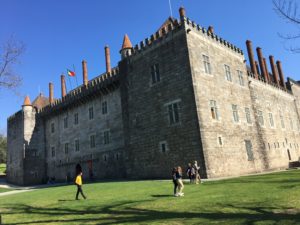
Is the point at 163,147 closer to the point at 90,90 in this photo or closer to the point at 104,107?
the point at 104,107

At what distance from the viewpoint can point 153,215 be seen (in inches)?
345

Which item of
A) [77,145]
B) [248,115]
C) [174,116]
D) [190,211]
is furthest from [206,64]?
[77,145]


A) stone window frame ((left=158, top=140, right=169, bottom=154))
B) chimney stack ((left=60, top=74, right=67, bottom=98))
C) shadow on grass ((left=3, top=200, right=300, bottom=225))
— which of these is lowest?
shadow on grass ((left=3, top=200, right=300, bottom=225))

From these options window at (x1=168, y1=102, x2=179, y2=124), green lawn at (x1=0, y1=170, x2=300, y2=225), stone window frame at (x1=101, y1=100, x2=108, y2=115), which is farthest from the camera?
stone window frame at (x1=101, y1=100, x2=108, y2=115)

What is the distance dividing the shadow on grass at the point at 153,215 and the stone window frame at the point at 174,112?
11.9m

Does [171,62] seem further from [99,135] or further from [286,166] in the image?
[286,166]

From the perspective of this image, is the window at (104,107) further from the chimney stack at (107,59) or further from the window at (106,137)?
the chimney stack at (107,59)

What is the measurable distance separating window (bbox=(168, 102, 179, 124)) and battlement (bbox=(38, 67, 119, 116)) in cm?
920

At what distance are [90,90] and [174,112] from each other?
14.5 m

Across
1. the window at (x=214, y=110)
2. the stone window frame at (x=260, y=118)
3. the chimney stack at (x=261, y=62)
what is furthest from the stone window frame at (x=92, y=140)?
the chimney stack at (x=261, y=62)

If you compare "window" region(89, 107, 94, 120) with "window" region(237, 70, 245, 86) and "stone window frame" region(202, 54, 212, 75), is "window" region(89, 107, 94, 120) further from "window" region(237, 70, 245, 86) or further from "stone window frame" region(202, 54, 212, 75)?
"window" region(237, 70, 245, 86)

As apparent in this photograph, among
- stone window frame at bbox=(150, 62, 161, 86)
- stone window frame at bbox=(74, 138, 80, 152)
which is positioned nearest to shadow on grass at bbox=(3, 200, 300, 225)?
stone window frame at bbox=(150, 62, 161, 86)

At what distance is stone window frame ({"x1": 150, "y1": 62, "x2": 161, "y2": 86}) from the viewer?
79.1ft

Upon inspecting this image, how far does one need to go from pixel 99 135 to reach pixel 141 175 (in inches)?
379
